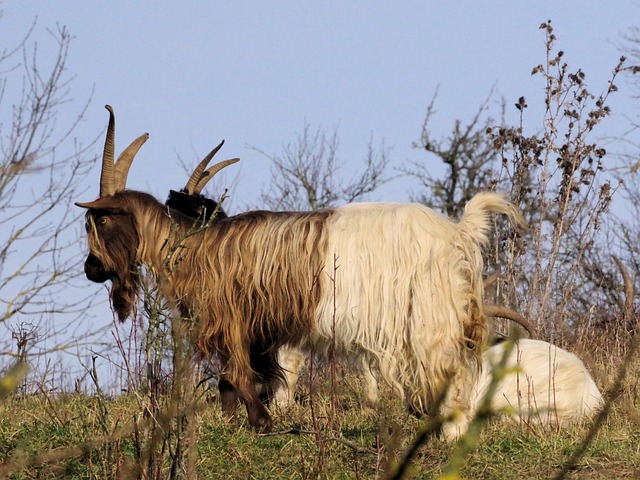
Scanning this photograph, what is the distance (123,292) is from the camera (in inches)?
293

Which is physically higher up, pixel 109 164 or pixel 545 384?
pixel 109 164

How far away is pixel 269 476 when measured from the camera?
5156 millimetres

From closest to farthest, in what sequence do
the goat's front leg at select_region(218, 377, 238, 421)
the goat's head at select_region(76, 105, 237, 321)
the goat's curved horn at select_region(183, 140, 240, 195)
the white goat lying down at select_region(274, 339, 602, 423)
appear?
1. the goat's front leg at select_region(218, 377, 238, 421)
2. the white goat lying down at select_region(274, 339, 602, 423)
3. the goat's head at select_region(76, 105, 237, 321)
4. the goat's curved horn at select_region(183, 140, 240, 195)

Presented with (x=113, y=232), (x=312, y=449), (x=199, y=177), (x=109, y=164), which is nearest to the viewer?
(x=312, y=449)

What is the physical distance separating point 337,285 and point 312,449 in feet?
3.53

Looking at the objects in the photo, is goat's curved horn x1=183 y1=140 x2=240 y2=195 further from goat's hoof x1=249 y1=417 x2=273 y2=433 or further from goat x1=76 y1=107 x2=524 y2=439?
goat's hoof x1=249 y1=417 x2=273 y2=433

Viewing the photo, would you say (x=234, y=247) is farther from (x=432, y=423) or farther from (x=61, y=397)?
(x=432, y=423)

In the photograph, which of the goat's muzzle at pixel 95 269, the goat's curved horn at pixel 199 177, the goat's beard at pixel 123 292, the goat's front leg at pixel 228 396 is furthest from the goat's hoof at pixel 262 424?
the goat's curved horn at pixel 199 177

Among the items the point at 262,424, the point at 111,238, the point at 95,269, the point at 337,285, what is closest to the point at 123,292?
the point at 95,269

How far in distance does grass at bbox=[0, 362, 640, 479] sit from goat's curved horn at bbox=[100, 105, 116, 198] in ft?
5.16

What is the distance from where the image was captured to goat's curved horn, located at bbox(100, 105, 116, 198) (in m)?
7.39

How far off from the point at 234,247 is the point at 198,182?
3.88 feet

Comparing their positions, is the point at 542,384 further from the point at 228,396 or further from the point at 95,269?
the point at 95,269

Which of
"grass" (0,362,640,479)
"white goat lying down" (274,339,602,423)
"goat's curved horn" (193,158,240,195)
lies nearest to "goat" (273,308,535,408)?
"white goat lying down" (274,339,602,423)
